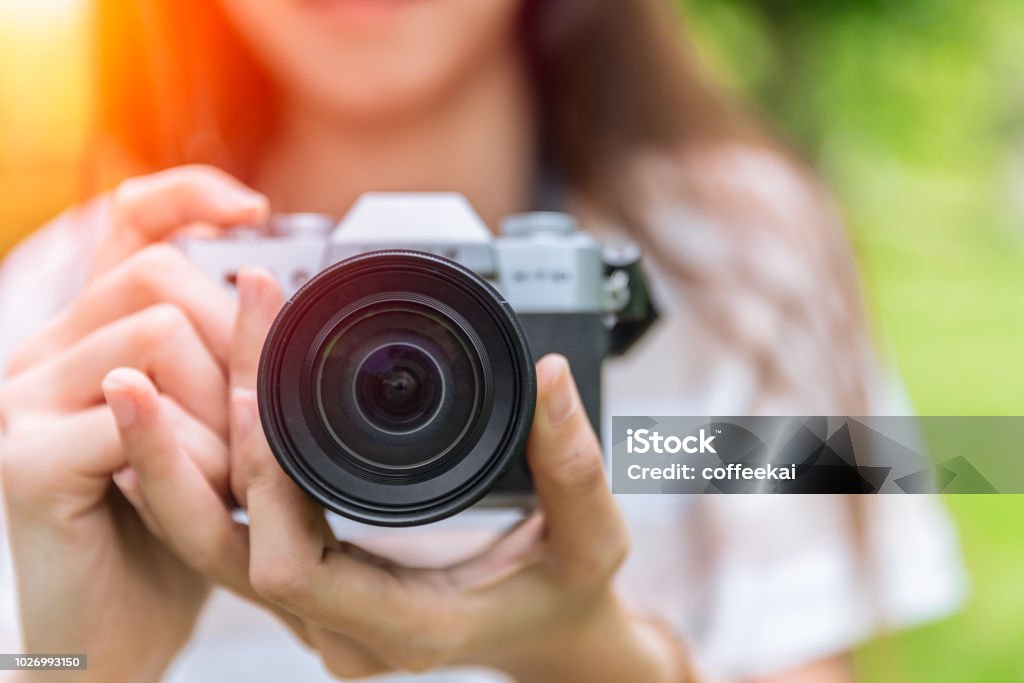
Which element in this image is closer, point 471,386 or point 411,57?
point 471,386

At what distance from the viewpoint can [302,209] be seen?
1107 millimetres

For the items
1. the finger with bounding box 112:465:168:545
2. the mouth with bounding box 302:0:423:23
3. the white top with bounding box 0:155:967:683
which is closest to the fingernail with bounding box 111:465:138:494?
the finger with bounding box 112:465:168:545

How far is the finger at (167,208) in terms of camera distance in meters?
0.69

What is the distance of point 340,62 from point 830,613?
29.7 inches

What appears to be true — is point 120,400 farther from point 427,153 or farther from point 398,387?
point 427,153

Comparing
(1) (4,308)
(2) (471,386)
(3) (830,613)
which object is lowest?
(3) (830,613)

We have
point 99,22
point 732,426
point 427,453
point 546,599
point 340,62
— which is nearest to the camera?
point 427,453

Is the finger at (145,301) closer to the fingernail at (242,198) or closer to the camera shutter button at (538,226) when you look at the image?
the fingernail at (242,198)

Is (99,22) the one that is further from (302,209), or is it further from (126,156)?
(302,209)

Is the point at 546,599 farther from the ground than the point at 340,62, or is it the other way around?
the point at 340,62

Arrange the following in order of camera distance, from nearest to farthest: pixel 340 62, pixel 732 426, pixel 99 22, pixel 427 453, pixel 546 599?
pixel 427 453 → pixel 546 599 → pixel 732 426 → pixel 340 62 → pixel 99 22

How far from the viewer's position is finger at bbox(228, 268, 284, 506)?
0.52 metres

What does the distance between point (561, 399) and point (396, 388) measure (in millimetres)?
96

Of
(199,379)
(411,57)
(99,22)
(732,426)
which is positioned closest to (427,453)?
(199,379)
